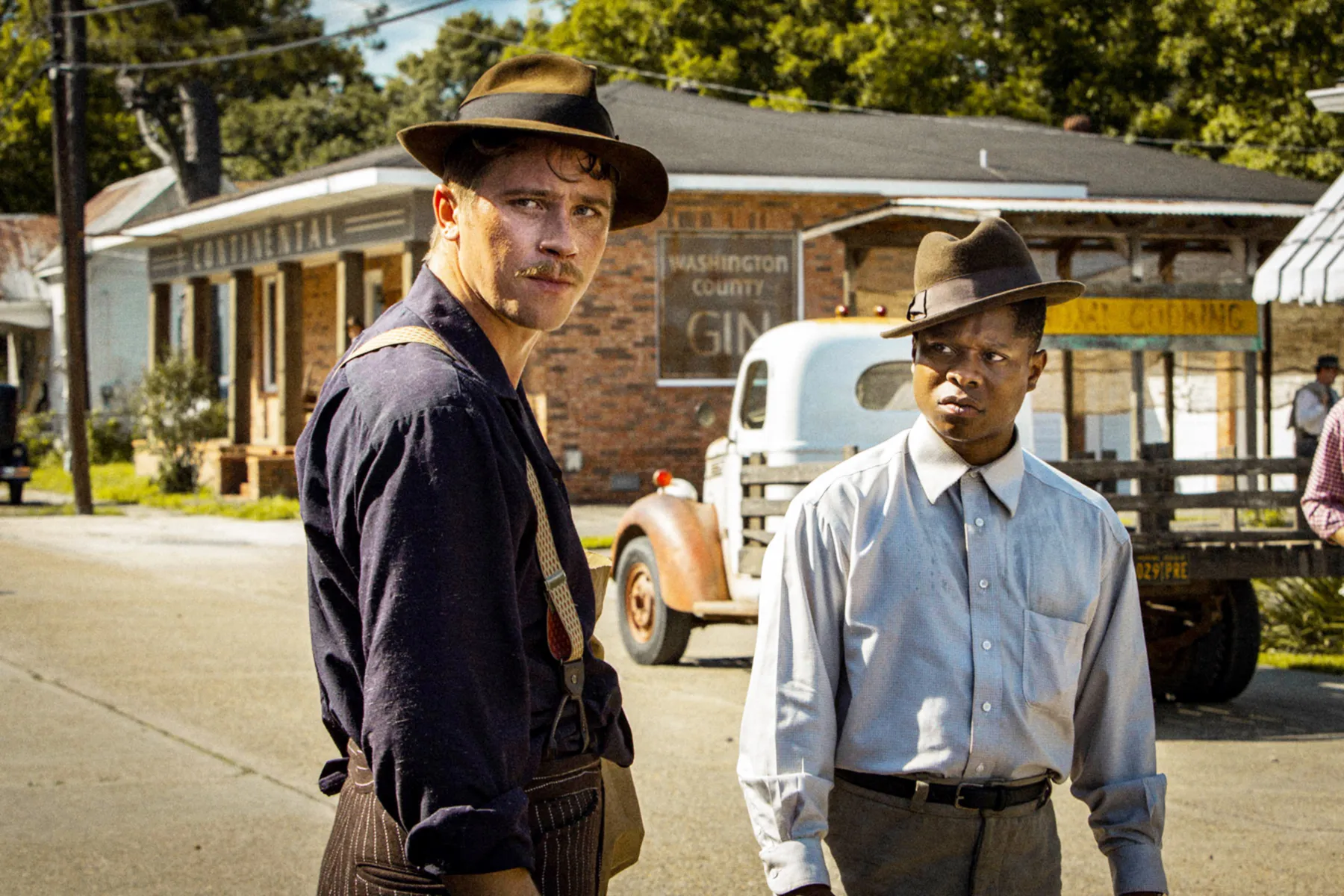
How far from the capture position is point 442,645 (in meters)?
2.02

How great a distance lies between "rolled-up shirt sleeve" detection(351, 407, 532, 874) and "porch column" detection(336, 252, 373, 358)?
22.0m

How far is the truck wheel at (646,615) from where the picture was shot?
10523mm

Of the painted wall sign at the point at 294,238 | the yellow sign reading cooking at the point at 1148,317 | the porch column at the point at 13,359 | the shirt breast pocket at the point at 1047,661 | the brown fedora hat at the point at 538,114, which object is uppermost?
the painted wall sign at the point at 294,238

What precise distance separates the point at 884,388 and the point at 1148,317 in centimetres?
172

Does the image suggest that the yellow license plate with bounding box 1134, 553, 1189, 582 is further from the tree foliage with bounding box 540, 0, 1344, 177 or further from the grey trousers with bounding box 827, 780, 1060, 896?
the tree foliage with bounding box 540, 0, 1344, 177

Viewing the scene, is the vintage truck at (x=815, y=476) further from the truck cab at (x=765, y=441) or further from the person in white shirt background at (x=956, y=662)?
the person in white shirt background at (x=956, y=662)

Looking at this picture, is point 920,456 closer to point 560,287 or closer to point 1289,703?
point 560,287

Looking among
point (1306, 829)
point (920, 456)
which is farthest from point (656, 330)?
point (920, 456)

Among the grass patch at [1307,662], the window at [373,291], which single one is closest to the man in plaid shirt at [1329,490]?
the grass patch at [1307,662]

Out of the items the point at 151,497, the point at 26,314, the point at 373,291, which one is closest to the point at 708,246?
the point at 373,291

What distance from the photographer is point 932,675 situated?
9.91 feet

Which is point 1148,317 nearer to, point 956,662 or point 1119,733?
point 1119,733

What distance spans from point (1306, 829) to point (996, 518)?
13.8 feet

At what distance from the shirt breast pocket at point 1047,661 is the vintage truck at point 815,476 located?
5.41 m
